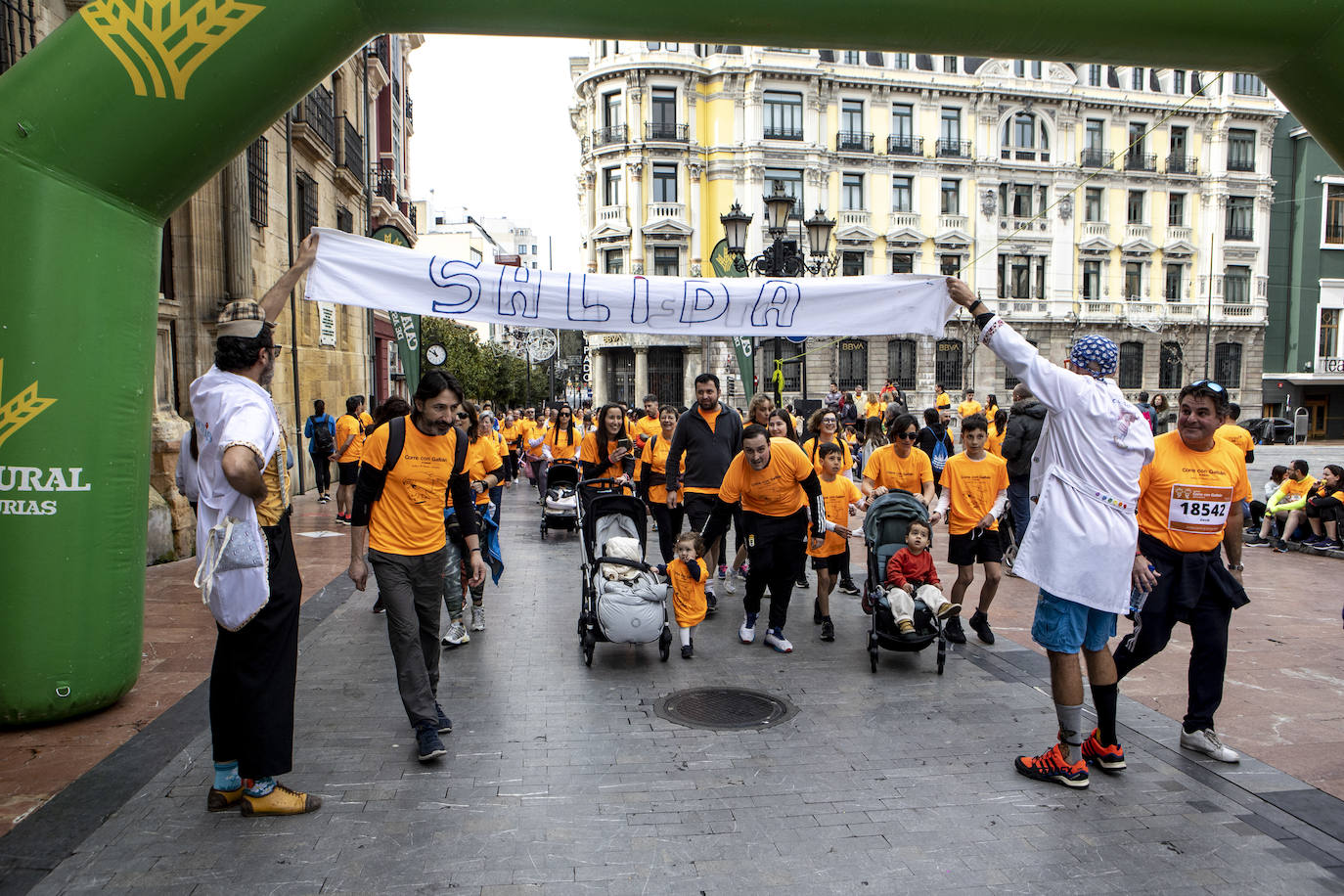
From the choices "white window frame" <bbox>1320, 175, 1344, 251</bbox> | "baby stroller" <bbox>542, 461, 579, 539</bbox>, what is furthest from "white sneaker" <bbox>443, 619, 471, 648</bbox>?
"white window frame" <bbox>1320, 175, 1344, 251</bbox>

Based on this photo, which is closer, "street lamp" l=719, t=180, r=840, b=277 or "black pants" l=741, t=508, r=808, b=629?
"black pants" l=741, t=508, r=808, b=629

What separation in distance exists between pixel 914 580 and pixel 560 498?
712 cm

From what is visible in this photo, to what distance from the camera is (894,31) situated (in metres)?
4.70

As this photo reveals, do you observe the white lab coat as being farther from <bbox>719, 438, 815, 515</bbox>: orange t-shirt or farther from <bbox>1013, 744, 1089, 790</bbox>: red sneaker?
<bbox>719, 438, 815, 515</bbox>: orange t-shirt

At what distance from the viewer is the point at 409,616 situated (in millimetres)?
4762

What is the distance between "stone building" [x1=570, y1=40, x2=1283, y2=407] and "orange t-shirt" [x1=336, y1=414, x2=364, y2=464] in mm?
30491

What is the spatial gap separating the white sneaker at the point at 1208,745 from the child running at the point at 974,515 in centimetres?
222

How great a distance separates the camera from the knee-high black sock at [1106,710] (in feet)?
Result: 14.9

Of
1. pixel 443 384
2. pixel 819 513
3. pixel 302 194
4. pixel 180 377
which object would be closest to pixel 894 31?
pixel 443 384

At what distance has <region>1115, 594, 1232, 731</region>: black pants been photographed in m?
4.69

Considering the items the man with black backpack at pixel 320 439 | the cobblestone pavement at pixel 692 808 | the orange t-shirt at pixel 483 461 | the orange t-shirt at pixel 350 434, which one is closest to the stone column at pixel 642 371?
the man with black backpack at pixel 320 439

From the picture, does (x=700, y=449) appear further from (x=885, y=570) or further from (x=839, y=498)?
(x=885, y=570)

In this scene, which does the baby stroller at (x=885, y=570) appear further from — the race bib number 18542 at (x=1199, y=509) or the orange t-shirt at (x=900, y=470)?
the race bib number 18542 at (x=1199, y=509)

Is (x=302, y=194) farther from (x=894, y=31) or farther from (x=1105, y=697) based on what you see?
(x=1105, y=697)
